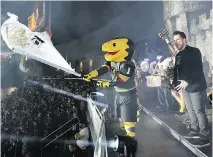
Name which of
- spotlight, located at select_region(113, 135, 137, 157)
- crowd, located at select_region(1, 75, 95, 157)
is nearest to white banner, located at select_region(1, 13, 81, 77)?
crowd, located at select_region(1, 75, 95, 157)

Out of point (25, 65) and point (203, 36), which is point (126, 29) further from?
point (25, 65)

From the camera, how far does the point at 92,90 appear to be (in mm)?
2027

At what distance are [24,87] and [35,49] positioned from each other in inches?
43.7

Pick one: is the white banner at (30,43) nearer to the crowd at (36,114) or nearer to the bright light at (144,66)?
the crowd at (36,114)

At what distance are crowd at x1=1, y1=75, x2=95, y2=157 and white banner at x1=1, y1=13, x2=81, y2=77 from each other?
324mm

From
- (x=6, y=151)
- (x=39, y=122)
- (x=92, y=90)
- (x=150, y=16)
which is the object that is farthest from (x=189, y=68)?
(x=6, y=151)

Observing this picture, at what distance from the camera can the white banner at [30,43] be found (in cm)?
197

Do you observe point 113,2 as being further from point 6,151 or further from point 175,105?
point 6,151

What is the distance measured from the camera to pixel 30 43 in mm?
2059

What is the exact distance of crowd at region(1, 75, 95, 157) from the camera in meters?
2.42

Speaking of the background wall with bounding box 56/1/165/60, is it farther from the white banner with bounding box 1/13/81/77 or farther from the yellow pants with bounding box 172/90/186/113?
the yellow pants with bounding box 172/90/186/113

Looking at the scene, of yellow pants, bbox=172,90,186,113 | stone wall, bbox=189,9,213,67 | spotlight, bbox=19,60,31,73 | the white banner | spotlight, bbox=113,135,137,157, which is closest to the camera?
spotlight, bbox=113,135,137,157

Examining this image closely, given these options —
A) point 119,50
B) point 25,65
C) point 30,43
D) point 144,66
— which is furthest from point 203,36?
point 25,65

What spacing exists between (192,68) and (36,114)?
198 cm
